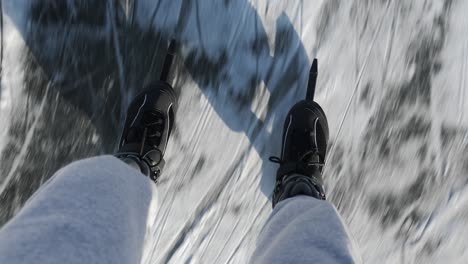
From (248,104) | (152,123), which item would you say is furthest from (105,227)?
(248,104)

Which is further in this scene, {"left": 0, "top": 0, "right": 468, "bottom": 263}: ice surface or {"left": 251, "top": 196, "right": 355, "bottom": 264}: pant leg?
{"left": 0, "top": 0, "right": 468, "bottom": 263}: ice surface

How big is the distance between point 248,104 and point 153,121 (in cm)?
28

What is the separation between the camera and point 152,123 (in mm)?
1039

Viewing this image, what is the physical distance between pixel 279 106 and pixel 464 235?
760 millimetres

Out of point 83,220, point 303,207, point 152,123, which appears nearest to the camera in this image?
point 83,220

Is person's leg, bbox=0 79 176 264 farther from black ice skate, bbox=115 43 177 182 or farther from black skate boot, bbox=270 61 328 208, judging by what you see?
black skate boot, bbox=270 61 328 208

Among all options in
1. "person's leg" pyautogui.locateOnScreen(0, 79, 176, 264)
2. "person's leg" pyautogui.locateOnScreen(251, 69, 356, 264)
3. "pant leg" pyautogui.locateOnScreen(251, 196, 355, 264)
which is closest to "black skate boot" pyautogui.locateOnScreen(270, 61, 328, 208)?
"person's leg" pyautogui.locateOnScreen(251, 69, 356, 264)

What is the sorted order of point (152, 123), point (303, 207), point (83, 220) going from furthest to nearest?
point (152, 123) < point (303, 207) < point (83, 220)

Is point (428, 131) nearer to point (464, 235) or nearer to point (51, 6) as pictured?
point (464, 235)

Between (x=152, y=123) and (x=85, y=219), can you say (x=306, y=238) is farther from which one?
(x=152, y=123)

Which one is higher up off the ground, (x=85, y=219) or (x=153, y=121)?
(x=85, y=219)

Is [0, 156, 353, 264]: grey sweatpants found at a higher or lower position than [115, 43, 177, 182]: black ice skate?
higher

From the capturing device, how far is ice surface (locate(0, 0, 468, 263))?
3.40 ft

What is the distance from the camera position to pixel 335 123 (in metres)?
1.16
